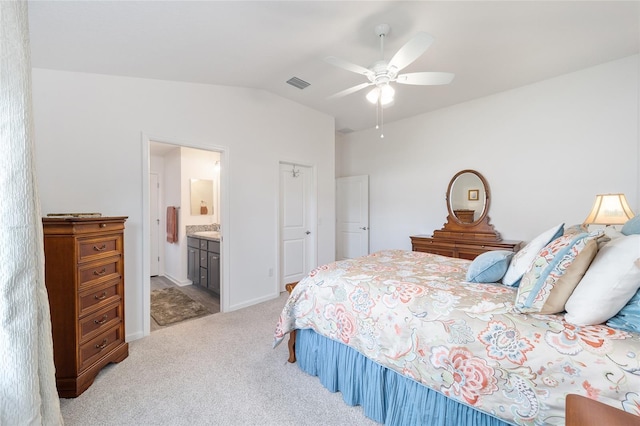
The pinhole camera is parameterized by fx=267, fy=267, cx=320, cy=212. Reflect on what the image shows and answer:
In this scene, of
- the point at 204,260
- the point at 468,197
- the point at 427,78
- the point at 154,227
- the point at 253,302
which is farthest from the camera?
the point at 154,227

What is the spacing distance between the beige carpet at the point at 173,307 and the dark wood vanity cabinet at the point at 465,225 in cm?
317

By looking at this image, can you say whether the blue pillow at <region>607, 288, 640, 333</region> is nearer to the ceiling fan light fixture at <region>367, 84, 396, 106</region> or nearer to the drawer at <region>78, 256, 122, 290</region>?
the ceiling fan light fixture at <region>367, 84, 396, 106</region>

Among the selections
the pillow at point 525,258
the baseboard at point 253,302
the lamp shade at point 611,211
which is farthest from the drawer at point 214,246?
the lamp shade at point 611,211

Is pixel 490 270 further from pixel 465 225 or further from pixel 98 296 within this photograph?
pixel 98 296

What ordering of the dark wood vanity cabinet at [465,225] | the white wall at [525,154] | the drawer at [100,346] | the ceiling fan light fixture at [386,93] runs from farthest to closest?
the dark wood vanity cabinet at [465,225] → the white wall at [525,154] → the ceiling fan light fixture at [386,93] → the drawer at [100,346]

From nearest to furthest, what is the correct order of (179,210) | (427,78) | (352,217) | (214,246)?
1. (427,78)
2. (214,246)
3. (179,210)
4. (352,217)

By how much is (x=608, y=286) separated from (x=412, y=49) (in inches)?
66.6

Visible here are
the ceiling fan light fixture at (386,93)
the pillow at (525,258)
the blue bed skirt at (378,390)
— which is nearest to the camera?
the blue bed skirt at (378,390)

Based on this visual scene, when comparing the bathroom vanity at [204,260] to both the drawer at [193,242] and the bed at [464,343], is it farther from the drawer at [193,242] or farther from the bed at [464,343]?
the bed at [464,343]

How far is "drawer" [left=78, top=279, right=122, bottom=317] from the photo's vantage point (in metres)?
1.87

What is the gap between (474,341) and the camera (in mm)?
1206

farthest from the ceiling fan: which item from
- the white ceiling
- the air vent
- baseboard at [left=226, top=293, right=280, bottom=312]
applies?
baseboard at [left=226, top=293, right=280, bottom=312]

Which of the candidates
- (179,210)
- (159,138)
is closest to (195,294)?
(179,210)

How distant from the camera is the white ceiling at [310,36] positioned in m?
1.90
